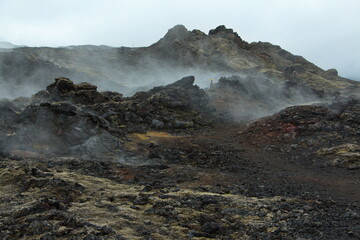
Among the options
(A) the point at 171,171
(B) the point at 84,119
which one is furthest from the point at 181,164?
(B) the point at 84,119

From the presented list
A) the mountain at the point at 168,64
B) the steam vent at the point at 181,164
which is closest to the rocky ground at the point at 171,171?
the steam vent at the point at 181,164

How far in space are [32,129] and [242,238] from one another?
24130 mm

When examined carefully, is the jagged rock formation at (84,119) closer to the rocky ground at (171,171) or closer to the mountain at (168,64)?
the rocky ground at (171,171)

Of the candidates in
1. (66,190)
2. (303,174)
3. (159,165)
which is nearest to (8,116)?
(159,165)

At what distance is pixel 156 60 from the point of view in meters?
98.4

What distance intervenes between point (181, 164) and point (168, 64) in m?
66.7

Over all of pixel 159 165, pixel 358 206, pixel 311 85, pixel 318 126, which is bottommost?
pixel 159 165

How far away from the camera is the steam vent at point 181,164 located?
14.6m

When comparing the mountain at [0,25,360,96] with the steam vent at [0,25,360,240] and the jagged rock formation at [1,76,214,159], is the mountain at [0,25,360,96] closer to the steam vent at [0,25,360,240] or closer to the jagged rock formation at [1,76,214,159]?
the steam vent at [0,25,360,240]

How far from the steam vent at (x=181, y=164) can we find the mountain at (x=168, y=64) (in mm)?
7812

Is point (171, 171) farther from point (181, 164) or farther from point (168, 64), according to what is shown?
point (168, 64)

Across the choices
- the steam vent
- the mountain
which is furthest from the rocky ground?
the mountain

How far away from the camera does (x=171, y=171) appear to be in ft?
83.3

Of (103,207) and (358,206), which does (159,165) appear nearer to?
(103,207)
